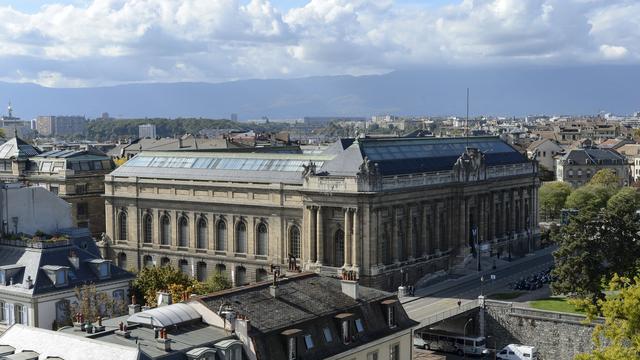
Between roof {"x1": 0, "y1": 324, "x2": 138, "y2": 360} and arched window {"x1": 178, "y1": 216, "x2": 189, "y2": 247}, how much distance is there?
70.9 metres

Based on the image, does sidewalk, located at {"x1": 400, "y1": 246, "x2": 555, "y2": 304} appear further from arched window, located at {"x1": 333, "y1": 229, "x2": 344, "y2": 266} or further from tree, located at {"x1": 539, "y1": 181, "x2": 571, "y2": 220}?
tree, located at {"x1": 539, "y1": 181, "x2": 571, "y2": 220}

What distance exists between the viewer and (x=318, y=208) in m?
107

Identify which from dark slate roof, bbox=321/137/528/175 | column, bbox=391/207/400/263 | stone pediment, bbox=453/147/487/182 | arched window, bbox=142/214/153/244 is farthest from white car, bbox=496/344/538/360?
arched window, bbox=142/214/153/244

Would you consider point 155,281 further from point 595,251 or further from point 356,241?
point 595,251

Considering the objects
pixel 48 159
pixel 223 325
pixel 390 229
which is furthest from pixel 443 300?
pixel 48 159

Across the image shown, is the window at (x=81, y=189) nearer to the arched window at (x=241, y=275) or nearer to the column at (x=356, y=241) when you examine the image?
the arched window at (x=241, y=275)

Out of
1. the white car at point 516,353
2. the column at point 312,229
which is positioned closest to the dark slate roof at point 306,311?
the white car at point 516,353

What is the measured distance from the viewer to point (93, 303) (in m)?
71.4

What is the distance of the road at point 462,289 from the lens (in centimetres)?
9750

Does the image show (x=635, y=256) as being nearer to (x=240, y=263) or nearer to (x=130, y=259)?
(x=240, y=263)

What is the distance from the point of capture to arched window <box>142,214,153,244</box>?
126 meters

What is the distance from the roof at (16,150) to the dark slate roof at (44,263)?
77.5 meters

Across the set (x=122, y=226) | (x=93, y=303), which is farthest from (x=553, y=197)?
(x=93, y=303)

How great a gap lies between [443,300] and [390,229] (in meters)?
10.9
